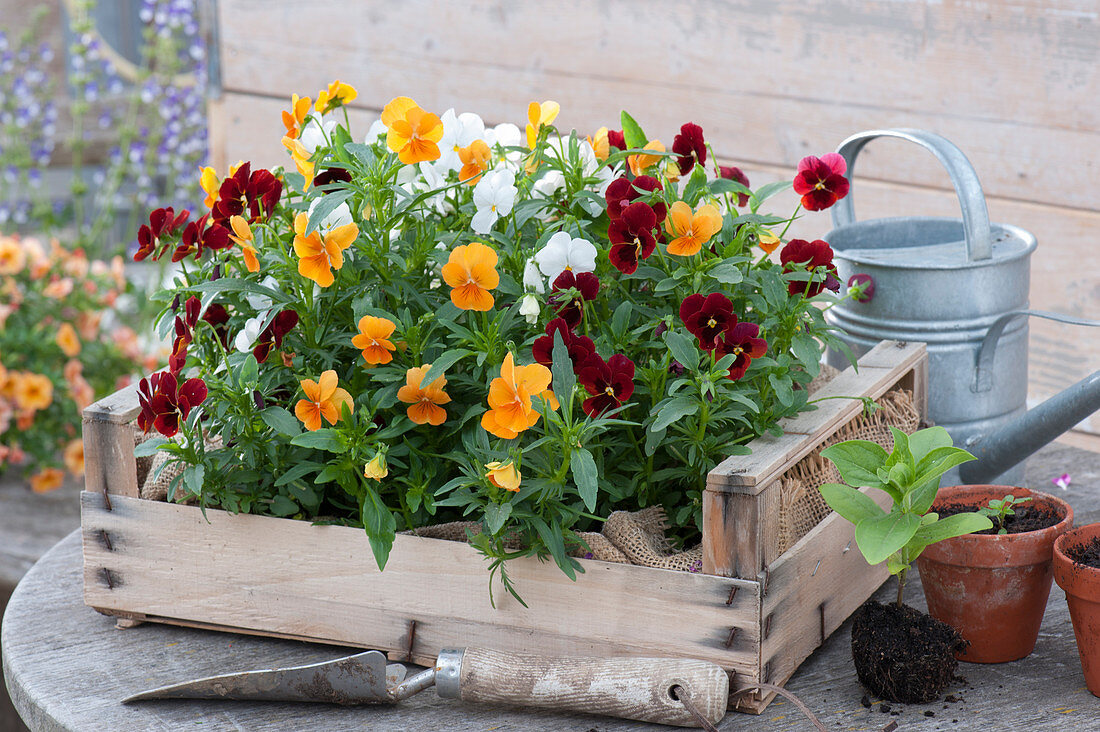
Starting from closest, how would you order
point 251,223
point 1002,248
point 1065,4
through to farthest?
1. point 251,223
2. point 1002,248
3. point 1065,4

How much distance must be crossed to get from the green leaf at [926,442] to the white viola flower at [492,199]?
1.29 feet

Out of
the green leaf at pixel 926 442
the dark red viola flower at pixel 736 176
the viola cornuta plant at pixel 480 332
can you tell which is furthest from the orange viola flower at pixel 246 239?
the green leaf at pixel 926 442

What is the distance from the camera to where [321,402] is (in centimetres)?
98

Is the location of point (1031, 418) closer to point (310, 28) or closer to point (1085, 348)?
point (1085, 348)

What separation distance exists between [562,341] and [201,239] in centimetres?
38

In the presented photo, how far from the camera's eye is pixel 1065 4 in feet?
6.35

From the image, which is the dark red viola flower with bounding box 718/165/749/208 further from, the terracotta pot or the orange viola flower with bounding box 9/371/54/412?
the orange viola flower with bounding box 9/371/54/412

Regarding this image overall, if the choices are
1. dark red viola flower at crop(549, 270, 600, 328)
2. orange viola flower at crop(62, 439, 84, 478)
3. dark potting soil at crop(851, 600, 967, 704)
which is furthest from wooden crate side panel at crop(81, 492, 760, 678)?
orange viola flower at crop(62, 439, 84, 478)

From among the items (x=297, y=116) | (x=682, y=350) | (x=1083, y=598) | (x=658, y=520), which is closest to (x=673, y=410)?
(x=682, y=350)

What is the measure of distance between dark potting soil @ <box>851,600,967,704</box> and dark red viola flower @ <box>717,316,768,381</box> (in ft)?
0.83

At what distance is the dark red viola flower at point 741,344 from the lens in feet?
3.04

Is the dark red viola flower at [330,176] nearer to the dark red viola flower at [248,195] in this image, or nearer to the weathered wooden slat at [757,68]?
the dark red viola flower at [248,195]

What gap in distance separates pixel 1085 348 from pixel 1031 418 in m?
1.04

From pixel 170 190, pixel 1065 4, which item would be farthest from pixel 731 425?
pixel 170 190
